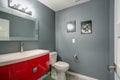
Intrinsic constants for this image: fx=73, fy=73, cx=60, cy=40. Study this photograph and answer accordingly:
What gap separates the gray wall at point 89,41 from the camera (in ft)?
6.29

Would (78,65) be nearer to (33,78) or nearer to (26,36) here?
(33,78)

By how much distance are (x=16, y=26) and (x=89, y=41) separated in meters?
1.98

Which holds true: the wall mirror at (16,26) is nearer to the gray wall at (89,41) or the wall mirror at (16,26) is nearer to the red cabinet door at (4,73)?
the red cabinet door at (4,73)

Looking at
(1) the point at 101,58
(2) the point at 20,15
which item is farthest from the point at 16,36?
(1) the point at 101,58

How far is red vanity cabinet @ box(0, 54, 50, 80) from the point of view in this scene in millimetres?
1036

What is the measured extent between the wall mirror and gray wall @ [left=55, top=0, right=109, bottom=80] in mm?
1061

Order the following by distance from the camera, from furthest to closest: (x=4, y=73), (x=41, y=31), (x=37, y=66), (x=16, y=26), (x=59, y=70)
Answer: (x=41, y=31) → (x=59, y=70) → (x=16, y=26) → (x=37, y=66) → (x=4, y=73)

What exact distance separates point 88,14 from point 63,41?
120 cm

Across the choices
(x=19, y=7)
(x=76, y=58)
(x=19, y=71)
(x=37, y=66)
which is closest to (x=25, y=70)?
(x=19, y=71)

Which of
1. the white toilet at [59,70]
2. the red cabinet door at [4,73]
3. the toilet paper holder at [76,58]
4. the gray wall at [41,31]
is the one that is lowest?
the white toilet at [59,70]

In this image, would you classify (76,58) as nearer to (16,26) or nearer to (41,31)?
(41,31)

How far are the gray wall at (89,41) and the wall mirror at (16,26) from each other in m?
1.06

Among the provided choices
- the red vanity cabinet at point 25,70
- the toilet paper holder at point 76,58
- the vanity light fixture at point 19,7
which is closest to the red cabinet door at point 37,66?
the red vanity cabinet at point 25,70

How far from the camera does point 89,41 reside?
2.14 m
